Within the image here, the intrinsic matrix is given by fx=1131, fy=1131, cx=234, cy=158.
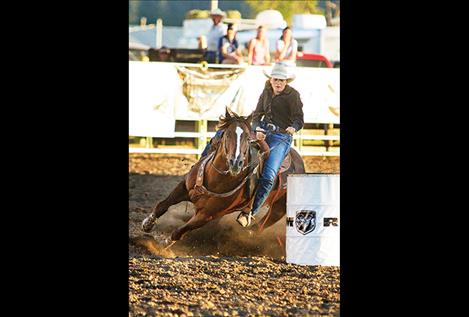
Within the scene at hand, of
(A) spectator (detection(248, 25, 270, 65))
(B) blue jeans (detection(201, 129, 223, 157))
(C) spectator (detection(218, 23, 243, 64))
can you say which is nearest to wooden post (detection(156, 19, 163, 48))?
(C) spectator (detection(218, 23, 243, 64))

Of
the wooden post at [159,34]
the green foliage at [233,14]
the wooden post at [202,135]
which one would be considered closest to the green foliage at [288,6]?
the green foliage at [233,14]

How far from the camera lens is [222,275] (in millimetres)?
9000

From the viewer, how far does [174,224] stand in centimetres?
942

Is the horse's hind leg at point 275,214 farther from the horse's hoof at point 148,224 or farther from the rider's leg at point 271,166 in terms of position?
the horse's hoof at point 148,224

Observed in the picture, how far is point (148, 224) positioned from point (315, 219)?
4.91 feet

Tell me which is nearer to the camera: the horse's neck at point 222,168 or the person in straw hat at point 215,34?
the horse's neck at point 222,168

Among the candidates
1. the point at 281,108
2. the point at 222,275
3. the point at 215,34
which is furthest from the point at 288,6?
the point at 222,275

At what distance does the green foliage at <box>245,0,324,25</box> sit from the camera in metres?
16.2

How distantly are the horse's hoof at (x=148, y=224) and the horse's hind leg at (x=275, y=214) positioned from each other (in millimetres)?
935

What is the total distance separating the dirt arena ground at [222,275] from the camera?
8305 mm

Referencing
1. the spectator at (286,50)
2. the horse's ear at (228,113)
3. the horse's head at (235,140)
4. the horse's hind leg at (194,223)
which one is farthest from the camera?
the spectator at (286,50)

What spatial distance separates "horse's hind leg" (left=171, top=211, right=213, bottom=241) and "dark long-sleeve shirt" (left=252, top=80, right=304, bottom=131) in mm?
853

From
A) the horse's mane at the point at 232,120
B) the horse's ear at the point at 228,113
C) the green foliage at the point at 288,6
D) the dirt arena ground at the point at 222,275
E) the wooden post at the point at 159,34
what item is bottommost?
the dirt arena ground at the point at 222,275
